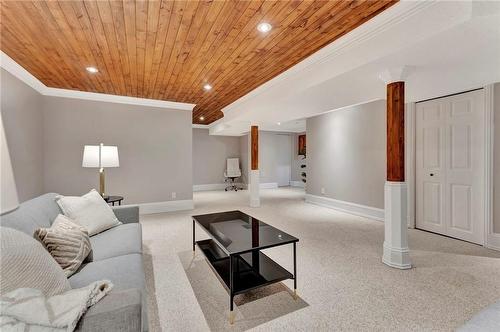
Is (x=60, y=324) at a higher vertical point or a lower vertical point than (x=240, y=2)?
lower

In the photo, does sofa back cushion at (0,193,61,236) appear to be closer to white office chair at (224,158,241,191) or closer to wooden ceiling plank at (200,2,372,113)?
wooden ceiling plank at (200,2,372,113)

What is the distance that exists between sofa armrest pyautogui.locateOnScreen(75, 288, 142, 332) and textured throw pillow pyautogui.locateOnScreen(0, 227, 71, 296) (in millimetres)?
221

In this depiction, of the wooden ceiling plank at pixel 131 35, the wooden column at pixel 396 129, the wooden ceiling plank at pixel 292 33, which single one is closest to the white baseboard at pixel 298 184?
the wooden ceiling plank at pixel 292 33

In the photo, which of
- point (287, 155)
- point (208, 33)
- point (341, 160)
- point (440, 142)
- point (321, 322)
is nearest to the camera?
point (321, 322)

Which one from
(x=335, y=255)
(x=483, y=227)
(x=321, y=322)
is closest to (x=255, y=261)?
(x=321, y=322)

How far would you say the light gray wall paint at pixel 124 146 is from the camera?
4.30 metres

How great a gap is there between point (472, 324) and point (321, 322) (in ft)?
2.96

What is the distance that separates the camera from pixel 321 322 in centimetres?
166

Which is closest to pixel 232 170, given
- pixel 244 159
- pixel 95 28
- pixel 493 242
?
pixel 244 159

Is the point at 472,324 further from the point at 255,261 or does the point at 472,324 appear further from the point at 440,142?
the point at 440,142

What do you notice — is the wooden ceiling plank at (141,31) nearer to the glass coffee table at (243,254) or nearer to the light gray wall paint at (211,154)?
the glass coffee table at (243,254)

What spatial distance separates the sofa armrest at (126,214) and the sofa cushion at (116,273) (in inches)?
39.2

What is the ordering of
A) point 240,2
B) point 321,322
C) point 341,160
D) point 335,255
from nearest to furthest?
point 321,322 → point 240,2 → point 335,255 → point 341,160

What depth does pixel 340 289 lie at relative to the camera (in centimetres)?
208
